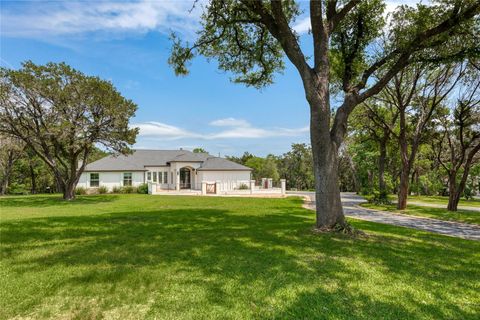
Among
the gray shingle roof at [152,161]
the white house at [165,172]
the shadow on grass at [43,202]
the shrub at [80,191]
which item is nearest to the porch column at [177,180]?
the white house at [165,172]

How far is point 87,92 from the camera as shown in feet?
67.2

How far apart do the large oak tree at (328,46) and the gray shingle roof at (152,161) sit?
22106 millimetres

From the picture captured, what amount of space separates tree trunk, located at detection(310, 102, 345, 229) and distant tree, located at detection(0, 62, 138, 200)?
16795mm

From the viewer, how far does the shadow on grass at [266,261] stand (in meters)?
3.56

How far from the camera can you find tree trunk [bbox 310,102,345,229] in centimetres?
798

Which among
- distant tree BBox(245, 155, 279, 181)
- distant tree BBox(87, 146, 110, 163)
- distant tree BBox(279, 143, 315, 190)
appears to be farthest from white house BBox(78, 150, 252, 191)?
distant tree BBox(279, 143, 315, 190)

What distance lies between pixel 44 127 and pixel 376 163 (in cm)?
3029

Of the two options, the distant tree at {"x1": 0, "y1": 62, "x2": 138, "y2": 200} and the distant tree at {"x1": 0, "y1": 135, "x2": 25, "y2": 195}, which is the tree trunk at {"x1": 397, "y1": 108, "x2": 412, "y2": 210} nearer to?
the distant tree at {"x1": 0, "y1": 62, "x2": 138, "y2": 200}

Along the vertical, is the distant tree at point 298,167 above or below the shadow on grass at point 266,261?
above

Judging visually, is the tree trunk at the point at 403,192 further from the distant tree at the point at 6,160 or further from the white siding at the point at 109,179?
the distant tree at the point at 6,160

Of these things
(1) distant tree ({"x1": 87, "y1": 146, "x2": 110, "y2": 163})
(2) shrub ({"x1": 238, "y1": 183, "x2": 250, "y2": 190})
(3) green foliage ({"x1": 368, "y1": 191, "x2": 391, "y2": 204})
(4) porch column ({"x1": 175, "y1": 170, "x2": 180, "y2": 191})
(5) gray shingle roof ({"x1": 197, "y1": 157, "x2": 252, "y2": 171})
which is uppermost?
(1) distant tree ({"x1": 87, "y1": 146, "x2": 110, "y2": 163})

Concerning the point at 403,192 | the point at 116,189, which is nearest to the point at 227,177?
the point at 116,189

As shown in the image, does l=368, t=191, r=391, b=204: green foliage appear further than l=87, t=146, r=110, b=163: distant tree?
No

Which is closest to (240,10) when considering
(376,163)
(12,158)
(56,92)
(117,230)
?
(117,230)
